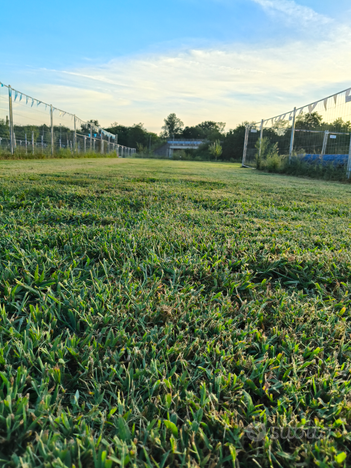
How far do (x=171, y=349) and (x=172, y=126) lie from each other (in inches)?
3602

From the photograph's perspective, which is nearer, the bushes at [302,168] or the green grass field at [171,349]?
the green grass field at [171,349]

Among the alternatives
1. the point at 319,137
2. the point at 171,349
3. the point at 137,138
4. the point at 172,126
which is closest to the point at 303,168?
the point at 319,137

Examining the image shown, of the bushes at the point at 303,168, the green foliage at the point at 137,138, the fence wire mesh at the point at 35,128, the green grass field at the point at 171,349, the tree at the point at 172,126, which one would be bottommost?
the green grass field at the point at 171,349

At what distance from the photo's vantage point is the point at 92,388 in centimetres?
78

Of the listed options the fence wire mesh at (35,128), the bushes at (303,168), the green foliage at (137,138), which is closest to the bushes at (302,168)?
the bushes at (303,168)

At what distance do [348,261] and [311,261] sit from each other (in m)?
0.23

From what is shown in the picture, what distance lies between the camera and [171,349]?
2.97ft

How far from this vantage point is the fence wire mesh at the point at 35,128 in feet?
39.5

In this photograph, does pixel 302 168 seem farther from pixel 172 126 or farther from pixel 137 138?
pixel 172 126

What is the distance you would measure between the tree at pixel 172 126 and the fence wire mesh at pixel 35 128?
6521 cm

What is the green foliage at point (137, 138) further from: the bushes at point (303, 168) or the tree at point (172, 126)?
the bushes at point (303, 168)

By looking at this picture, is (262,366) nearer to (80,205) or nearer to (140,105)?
(80,205)

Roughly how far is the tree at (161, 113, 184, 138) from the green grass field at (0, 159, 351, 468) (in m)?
86.1

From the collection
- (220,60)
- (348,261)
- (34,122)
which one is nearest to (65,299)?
(348,261)
